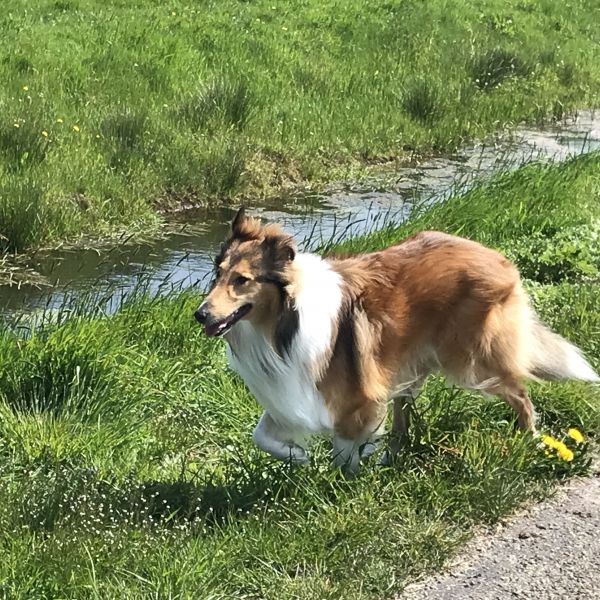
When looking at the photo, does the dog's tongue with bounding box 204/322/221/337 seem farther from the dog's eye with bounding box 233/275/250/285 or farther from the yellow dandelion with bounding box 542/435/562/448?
the yellow dandelion with bounding box 542/435/562/448

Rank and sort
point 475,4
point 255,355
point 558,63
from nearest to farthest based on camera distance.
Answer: point 255,355 < point 558,63 < point 475,4

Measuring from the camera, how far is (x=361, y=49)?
16453 mm

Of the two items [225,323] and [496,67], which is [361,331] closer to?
[225,323]

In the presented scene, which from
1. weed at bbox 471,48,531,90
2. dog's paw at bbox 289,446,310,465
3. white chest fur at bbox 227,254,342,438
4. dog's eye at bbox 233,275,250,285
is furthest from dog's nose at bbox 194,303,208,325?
weed at bbox 471,48,531,90

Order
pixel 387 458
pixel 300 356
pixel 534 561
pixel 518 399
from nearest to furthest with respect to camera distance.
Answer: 1. pixel 534 561
2. pixel 300 356
3. pixel 387 458
4. pixel 518 399

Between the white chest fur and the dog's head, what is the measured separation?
12cm

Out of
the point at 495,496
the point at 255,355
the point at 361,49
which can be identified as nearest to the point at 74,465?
the point at 255,355

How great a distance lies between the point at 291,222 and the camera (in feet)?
34.2

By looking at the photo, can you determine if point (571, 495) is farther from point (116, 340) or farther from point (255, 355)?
point (116, 340)

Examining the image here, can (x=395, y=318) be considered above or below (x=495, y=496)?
above

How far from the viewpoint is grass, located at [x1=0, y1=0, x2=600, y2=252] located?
1039cm

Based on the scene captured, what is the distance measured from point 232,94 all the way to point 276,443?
8.73 meters

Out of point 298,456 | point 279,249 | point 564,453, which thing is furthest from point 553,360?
point 279,249

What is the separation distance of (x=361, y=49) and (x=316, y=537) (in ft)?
44.6
